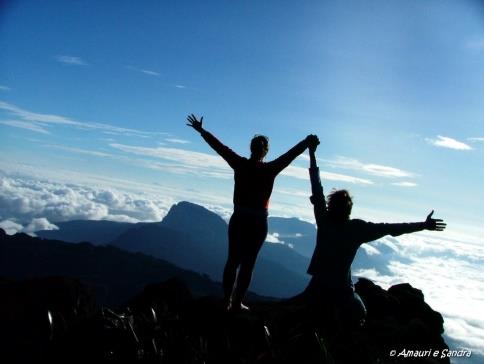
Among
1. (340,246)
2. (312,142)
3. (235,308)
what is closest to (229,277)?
(235,308)

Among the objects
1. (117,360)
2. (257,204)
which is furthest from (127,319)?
(257,204)

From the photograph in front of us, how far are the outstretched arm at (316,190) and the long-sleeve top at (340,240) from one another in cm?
2

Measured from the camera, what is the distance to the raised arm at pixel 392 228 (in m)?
7.46

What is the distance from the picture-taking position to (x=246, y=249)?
8703mm

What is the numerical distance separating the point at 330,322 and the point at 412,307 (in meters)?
9.47

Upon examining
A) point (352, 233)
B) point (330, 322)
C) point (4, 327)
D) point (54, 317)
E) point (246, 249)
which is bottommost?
point (4, 327)

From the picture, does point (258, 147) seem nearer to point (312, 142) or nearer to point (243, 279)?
point (312, 142)

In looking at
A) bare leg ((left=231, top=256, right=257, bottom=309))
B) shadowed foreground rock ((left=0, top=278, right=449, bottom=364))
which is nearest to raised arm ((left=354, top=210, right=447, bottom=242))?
shadowed foreground rock ((left=0, top=278, right=449, bottom=364))

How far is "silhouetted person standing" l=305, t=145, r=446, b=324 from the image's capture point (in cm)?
755

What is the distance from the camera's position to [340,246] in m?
7.65

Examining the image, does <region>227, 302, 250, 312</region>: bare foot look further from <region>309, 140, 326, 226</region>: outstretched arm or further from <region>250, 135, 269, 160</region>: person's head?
<region>250, 135, 269, 160</region>: person's head

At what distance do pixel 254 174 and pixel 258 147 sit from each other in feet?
2.20

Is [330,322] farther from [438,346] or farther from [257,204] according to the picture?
[438,346]

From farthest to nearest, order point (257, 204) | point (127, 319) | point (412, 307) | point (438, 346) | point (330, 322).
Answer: point (412, 307)
point (438, 346)
point (257, 204)
point (330, 322)
point (127, 319)
